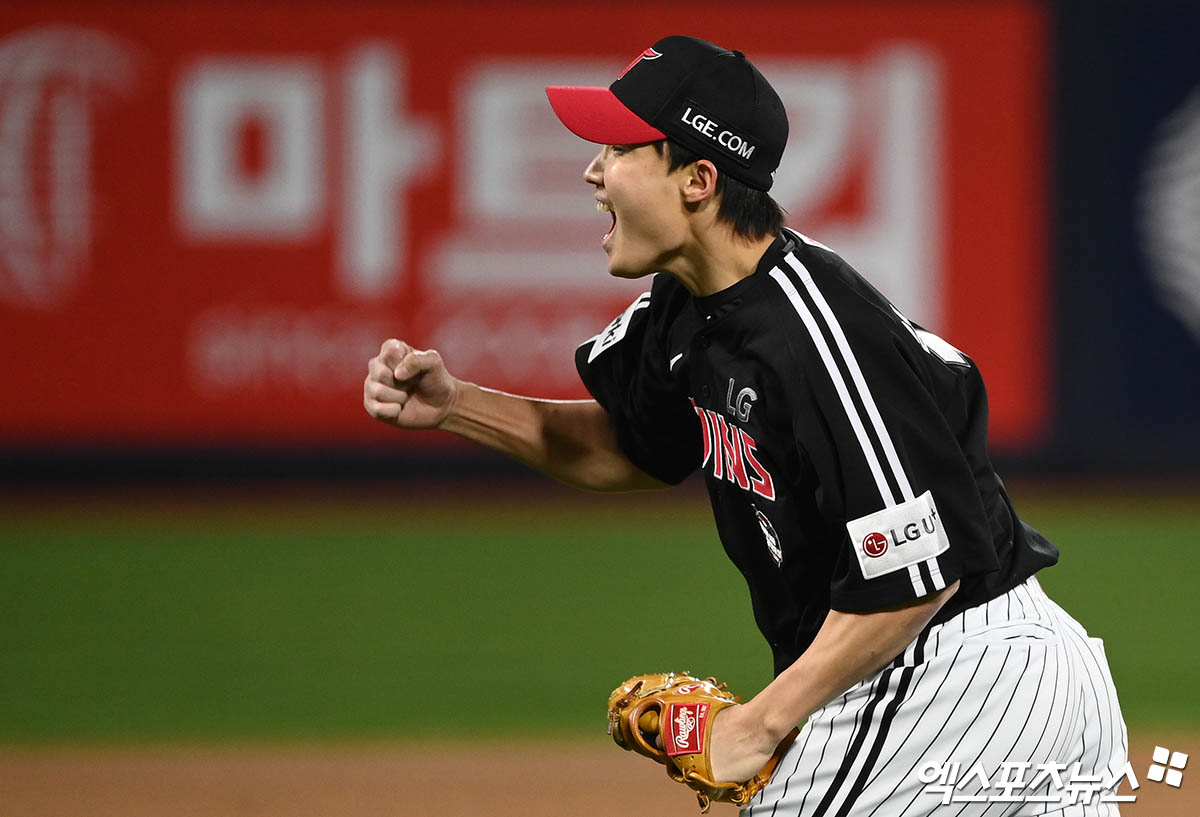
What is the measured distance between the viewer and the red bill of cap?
2541 mm

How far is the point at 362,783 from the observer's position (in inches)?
205

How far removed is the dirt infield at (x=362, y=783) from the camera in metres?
4.96

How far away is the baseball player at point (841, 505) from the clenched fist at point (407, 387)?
1.78ft

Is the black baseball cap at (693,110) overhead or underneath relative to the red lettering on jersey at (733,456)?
overhead

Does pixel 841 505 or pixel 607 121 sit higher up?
pixel 607 121

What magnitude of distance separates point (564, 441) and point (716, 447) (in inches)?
24.3

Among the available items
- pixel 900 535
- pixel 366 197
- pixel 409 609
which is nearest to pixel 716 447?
pixel 900 535

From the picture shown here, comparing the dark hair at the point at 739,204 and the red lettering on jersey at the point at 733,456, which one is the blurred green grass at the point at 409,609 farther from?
the dark hair at the point at 739,204

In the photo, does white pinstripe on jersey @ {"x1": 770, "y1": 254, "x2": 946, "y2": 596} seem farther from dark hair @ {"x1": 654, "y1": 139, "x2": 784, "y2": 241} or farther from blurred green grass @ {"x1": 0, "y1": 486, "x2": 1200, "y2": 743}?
blurred green grass @ {"x1": 0, "y1": 486, "x2": 1200, "y2": 743}

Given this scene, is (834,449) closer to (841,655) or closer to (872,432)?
(872,432)

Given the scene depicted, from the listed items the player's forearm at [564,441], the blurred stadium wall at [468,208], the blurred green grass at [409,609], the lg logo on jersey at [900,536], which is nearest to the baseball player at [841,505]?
the lg logo on jersey at [900,536]

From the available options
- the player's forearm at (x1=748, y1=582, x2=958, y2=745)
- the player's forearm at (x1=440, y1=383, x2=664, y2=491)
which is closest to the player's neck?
the player's forearm at (x1=748, y1=582, x2=958, y2=745)

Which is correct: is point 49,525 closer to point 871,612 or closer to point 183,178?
point 183,178

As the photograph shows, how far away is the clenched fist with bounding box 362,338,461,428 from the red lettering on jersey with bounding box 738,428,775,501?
2.36 ft
